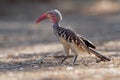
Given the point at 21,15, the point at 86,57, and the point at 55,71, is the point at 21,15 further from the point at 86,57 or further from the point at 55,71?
the point at 55,71

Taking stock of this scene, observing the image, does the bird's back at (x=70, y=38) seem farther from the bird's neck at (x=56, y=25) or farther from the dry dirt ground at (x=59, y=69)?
the dry dirt ground at (x=59, y=69)

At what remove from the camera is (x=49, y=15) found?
37.6ft

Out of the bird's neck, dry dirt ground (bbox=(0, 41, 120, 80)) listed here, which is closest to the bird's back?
the bird's neck

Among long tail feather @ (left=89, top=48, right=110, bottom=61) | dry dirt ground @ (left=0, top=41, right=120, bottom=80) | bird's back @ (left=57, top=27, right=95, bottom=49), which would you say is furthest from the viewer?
long tail feather @ (left=89, top=48, right=110, bottom=61)

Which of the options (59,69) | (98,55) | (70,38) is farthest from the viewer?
(98,55)

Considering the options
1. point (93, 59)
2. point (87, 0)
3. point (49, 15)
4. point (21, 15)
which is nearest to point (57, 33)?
point (49, 15)

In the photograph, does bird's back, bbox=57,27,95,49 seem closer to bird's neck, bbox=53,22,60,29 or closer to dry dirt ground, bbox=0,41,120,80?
bird's neck, bbox=53,22,60,29

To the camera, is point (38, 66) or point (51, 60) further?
point (51, 60)

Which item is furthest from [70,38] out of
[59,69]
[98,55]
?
[59,69]

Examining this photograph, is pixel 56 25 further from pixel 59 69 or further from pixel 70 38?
pixel 59 69

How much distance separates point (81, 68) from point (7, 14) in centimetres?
2815

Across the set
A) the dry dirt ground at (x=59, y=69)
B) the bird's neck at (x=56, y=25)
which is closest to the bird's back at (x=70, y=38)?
the bird's neck at (x=56, y=25)

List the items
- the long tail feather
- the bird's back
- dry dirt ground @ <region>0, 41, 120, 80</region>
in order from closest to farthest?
dry dirt ground @ <region>0, 41, 120, 80</region> → the bird's back → the long tail feather

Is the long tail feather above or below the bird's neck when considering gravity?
below
